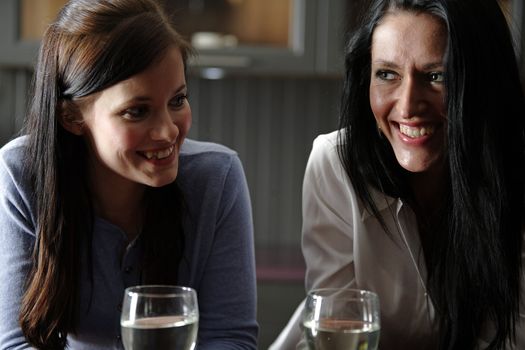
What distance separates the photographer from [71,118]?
1.49m

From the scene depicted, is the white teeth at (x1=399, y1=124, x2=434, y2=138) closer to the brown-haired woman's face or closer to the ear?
the brown-haired woman's face

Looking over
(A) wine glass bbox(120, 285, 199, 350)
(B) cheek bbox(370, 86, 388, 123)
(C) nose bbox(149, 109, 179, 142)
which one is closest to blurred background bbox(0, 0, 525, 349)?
(B) cheek bbox(370, 86, 388, 123)

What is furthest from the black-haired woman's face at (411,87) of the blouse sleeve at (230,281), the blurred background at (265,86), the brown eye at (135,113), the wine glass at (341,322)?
the blurred background at (265,86)

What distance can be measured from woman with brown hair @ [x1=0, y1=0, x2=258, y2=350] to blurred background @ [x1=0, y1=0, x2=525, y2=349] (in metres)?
0.96

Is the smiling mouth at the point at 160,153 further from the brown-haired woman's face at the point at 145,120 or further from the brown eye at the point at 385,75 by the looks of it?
the brown eye at the point at 385,75

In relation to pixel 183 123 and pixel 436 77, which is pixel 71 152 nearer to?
pixel 183 123

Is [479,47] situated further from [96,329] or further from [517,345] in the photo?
[96,329]

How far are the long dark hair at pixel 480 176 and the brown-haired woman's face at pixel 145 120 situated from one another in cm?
44

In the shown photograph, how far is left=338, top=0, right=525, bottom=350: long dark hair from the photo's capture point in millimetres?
1442

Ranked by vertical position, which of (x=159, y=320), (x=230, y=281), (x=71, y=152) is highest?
(x=71, y=152)

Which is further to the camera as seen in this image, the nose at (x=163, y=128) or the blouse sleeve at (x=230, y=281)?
the blouse sleeve at (x=230, y=281)

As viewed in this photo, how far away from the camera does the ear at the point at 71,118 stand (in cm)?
146

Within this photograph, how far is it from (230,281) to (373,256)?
0.29 meters

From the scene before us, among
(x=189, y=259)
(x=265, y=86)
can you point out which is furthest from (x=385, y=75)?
(x=265, y=86)
